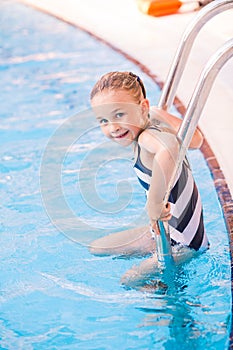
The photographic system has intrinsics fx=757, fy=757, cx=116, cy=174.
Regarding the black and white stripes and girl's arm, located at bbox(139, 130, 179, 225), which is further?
the black and white stripes

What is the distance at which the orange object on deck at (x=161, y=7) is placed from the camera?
232 inches

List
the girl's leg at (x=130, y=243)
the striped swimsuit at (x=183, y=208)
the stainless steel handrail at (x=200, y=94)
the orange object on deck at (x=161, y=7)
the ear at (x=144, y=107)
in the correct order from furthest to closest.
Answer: the orange object on deck at (x=161, y=7) < the girl's leg at (x=130, y=243) < the striped swimsuit at (x=183, y=208) < the ear at (x=144, y=107) < the stainless steel handrail at (x=200, y=94)

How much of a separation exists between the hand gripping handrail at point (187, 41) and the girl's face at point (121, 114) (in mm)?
370

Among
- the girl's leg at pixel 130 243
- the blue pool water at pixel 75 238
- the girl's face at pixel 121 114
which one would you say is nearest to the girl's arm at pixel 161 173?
the girl's face at pixel 121 114

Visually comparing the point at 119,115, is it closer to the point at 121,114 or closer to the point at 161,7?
the point at 121,114

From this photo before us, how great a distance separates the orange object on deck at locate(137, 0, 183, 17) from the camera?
232 inches

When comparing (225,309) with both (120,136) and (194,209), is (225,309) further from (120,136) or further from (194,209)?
(120,136)

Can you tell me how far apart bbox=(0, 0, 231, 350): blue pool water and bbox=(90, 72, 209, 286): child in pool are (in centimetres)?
13

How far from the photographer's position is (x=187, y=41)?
2.97m

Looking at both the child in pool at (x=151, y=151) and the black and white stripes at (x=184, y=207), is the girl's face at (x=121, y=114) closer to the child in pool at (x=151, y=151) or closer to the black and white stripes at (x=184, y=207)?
the child in pool at (x=151, y=151)

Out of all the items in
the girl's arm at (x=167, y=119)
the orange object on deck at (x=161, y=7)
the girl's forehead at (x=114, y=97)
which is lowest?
the orange object on deck at (x=161, y=7)

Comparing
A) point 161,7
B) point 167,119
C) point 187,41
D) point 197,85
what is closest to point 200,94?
point 197,85

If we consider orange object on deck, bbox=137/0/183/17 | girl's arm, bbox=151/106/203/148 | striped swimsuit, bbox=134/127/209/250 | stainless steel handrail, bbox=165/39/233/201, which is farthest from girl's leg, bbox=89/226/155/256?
orange object on deck, bbox=137/0/183/17

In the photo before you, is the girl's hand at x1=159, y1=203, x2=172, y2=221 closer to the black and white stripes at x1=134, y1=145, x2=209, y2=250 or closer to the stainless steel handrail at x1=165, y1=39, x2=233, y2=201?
the stainless steel handrail at x1=165, y1=39, x2=233, y2=201
